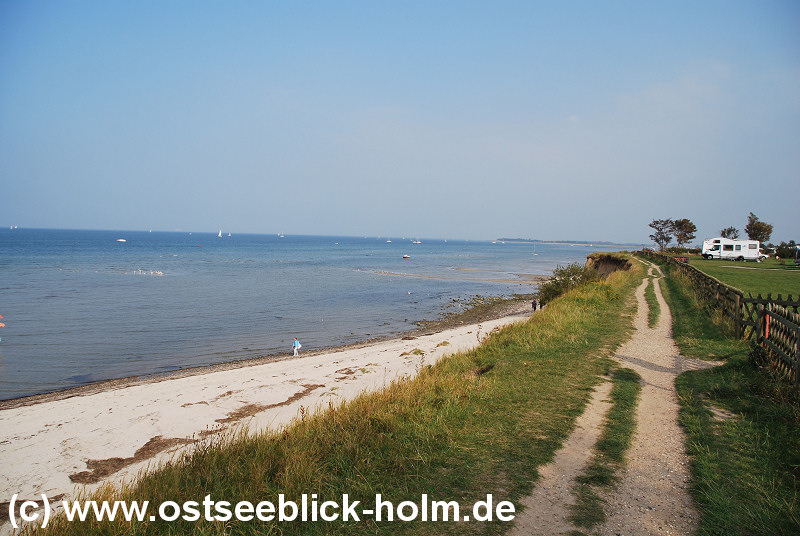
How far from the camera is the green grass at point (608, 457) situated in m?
4.86

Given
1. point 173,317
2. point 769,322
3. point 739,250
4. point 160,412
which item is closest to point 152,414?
point 160,412

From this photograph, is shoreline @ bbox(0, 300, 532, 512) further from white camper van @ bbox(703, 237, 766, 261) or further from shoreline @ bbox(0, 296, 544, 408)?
white camper van @ bbox(703, 237, 766, 261)

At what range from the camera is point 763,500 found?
492 cm

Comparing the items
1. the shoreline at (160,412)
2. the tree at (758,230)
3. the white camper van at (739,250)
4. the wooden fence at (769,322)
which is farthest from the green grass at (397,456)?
the tree at (758,230)

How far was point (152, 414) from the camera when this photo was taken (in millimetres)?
12742

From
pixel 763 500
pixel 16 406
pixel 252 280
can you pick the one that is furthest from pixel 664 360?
pixel 252 280

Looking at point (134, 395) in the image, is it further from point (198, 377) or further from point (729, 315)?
point (729, 315)

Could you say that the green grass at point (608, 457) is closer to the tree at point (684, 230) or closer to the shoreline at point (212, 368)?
the shoreline at point (212, 368)

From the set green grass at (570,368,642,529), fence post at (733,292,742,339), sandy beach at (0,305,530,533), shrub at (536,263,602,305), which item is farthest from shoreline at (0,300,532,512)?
shrub at (536,263,602,305)

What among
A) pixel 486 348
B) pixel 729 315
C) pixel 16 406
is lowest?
pixel 16 406

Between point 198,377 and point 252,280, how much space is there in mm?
41656

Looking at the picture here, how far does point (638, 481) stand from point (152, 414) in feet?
41.1

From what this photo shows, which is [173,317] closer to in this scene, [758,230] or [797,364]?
[797,364]

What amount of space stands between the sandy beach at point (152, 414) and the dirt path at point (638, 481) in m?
4.48
